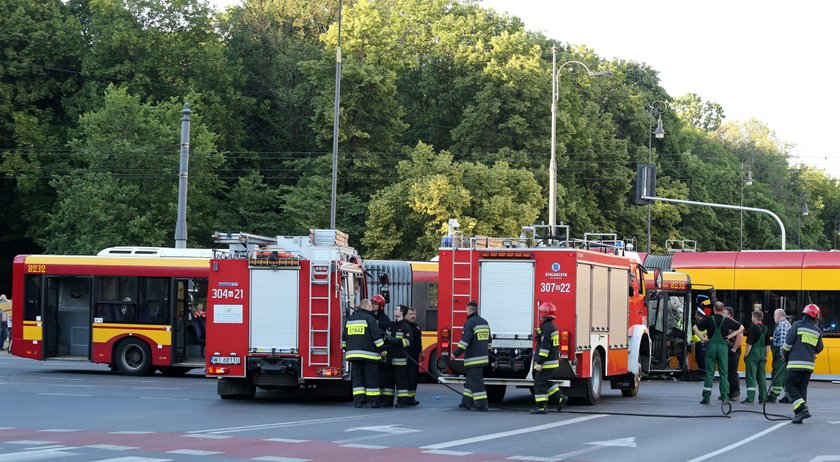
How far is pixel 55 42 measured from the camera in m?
58.3

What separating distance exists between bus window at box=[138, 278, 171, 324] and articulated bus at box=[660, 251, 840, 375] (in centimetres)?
1470

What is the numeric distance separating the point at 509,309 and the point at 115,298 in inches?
488

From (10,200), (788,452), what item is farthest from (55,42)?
(788,452)

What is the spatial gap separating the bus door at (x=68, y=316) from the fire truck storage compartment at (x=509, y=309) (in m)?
12.6

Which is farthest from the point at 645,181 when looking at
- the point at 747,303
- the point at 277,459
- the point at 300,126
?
the point at 277,459

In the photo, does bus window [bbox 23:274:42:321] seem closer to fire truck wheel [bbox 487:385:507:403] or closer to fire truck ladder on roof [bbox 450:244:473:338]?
fire truck wheel [bbox 487:385:507:403]

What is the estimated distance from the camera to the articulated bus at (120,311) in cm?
3084

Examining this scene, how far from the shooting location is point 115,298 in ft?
102

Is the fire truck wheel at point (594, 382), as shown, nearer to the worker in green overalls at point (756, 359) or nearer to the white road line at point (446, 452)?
the worker in green overalls at point (756, 359)

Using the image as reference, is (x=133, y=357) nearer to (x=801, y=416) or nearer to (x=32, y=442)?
(x=32, y=442)

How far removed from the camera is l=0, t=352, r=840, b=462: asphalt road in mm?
14633

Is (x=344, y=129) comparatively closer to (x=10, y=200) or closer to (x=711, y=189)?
(x=10, y=200)

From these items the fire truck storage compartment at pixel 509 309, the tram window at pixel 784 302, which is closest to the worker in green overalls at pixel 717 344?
the fire truck storage compartment at pixel 509 309

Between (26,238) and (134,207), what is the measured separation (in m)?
10.7
